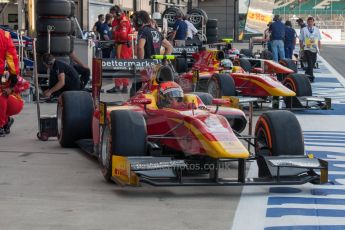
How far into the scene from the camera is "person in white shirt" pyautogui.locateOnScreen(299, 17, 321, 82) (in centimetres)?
2236

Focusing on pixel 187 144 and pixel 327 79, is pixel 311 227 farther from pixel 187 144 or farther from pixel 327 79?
pixel 327 79

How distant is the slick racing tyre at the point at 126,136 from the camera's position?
7.63 metres

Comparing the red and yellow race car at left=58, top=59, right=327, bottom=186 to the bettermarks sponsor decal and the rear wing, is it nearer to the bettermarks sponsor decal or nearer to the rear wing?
the bettermarks sponsor decal

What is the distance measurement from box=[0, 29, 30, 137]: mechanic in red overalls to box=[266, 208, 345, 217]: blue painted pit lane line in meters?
5.16

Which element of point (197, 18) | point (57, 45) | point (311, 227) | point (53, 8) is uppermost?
A: point (53, 8)

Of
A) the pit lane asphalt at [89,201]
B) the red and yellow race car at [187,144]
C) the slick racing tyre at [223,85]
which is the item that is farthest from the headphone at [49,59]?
the red and yellow race car at [187,144]

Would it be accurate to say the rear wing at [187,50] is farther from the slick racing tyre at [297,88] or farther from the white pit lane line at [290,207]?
the white pit lane line at [290,207]

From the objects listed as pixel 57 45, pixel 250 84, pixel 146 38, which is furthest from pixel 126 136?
pixel 57 45

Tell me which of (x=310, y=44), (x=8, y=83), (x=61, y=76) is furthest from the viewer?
(x=310, y=44)

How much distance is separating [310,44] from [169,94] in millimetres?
14865

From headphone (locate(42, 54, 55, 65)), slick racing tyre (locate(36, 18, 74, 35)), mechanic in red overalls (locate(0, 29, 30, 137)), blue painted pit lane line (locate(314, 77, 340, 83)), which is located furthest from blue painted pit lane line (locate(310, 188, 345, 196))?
blue painted pit lane line (locate(314, 77, 340, 83))

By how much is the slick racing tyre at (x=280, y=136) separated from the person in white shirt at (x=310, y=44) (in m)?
14.4

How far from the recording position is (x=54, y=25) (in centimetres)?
1720

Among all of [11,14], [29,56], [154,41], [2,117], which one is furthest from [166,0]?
[2,117]
